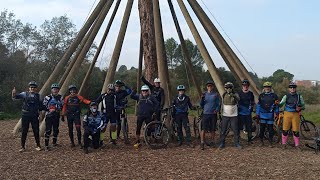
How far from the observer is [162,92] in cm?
914

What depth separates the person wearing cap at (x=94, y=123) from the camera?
8.57 m

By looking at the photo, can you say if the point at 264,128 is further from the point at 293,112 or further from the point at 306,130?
the point at 306,130

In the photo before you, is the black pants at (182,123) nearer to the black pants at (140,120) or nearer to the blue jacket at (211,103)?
the blue jacket at (211,103)

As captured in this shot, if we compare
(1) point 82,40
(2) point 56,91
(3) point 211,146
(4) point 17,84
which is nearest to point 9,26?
(4) point 17,84

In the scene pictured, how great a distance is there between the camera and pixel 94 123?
28.6ft

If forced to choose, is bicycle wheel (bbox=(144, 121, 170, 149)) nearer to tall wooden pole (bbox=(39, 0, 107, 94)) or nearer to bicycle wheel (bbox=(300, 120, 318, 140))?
tall wooden pole (bbox=(39, 0, 107, 94))

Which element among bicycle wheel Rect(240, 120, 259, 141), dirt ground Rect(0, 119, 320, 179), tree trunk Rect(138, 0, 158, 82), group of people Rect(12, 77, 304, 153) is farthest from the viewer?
tree trunk Rect(138, 0, 158, 82)

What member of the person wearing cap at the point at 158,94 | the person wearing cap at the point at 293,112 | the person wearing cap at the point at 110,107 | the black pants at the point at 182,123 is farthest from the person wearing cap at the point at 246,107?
the person wearing cap at the point at 110,107

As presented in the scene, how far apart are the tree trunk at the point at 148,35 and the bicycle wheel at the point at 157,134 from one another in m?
2.60

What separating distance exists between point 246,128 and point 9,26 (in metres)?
26.1

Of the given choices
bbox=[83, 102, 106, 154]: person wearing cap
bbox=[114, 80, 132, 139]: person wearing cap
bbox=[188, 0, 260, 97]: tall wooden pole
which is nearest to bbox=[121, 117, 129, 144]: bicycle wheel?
bbox=[114, 80, 132, 139]: person wearing cap

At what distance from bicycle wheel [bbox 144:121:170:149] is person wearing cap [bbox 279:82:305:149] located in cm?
275

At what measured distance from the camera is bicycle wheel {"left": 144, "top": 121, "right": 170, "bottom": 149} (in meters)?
Answer: 8.79

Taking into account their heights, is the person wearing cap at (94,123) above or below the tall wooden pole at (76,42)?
below
